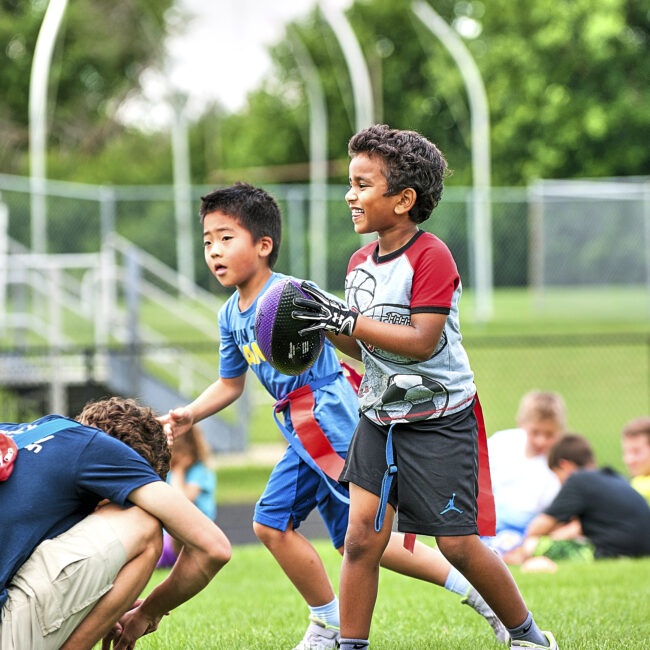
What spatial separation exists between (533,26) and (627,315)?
1855 centimetres

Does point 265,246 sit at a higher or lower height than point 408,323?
higher

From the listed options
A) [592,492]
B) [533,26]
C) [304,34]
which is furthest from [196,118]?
[592,492]

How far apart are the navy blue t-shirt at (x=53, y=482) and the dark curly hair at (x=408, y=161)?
4.31ft

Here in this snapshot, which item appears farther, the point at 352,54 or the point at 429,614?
the point at 352,54

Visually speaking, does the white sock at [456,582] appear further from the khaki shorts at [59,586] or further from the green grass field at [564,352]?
the green grass field at [564,352]

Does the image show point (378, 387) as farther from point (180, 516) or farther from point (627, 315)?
point (627, 315)

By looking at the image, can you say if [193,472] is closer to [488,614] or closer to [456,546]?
[488,614]

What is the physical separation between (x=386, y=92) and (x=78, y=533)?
141ft

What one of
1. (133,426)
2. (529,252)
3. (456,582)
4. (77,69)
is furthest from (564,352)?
(77,69)

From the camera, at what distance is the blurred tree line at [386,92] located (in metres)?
34.3

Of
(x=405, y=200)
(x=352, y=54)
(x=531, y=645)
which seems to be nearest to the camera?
(x=405, y=200)

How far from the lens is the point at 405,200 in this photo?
367cm

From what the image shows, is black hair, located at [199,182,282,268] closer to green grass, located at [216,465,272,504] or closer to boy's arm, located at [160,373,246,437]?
boy's arm, located at [160,373,246,437]

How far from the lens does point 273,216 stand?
437cm
